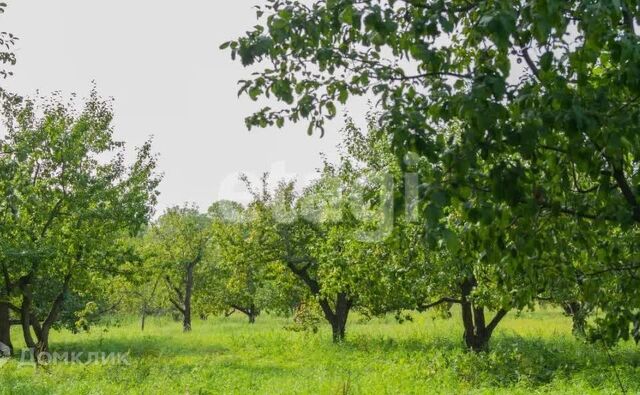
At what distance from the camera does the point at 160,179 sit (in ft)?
71.5

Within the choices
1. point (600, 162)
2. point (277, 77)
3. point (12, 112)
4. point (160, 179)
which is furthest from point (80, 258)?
point (600, 162)

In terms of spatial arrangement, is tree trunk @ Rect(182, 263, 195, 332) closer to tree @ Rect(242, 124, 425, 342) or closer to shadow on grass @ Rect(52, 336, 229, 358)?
shadow on grass @ Rect(52, 336, 229, 358)

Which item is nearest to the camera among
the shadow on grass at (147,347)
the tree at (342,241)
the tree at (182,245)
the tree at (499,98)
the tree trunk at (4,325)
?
the tree at (499,98)

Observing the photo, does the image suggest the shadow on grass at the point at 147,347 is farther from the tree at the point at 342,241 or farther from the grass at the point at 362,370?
the tree at the point at 342,241

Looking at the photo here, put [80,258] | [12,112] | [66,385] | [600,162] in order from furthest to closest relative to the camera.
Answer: [12,112] → [80,258] → [66,385] → [600,162]

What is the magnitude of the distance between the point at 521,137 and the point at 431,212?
2.20 feet

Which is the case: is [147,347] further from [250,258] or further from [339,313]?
[339,313]

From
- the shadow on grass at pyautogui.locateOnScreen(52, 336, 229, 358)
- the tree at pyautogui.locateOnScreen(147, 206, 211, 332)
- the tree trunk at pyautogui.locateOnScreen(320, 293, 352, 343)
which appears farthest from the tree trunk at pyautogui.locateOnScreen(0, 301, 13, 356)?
the tree at pyautogui.locateOnScreen(147, 206, 211, 332)

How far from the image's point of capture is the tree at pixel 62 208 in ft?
54.8

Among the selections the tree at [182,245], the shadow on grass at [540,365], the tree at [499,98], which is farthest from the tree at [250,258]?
the tree at [499,98]

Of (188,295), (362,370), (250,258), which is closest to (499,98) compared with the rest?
(362,370)

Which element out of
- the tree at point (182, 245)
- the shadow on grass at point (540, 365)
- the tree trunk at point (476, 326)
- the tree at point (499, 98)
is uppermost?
the tree at point (182, 245)

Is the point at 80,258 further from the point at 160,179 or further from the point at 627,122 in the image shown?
the point at 627,122

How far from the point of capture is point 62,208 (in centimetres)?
1797
